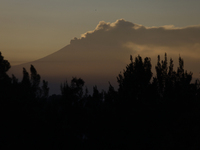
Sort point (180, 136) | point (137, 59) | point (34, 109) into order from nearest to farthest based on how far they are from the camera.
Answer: point (180, 136) < point (34, 109) < point (137, 59)

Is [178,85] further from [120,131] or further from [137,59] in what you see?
[120,131]

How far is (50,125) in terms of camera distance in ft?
83.4

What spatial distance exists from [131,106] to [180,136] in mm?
8623

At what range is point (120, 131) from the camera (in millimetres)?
24672

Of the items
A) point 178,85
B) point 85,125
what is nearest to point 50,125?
point 85,125

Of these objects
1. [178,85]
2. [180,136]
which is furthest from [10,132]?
[178,85]

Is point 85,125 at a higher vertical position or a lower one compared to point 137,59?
lower

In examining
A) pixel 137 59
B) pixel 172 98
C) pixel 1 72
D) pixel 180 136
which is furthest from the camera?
pixel 1 72

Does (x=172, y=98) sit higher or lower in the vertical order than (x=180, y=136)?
higher

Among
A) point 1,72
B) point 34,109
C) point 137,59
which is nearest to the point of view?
point 34,109

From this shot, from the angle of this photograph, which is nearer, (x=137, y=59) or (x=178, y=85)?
(x=178, y=85)

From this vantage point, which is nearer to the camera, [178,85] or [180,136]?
[180,136]

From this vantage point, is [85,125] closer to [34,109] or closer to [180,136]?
[34,109]

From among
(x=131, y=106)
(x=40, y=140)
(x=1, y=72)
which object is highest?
(x=1, y=72)
